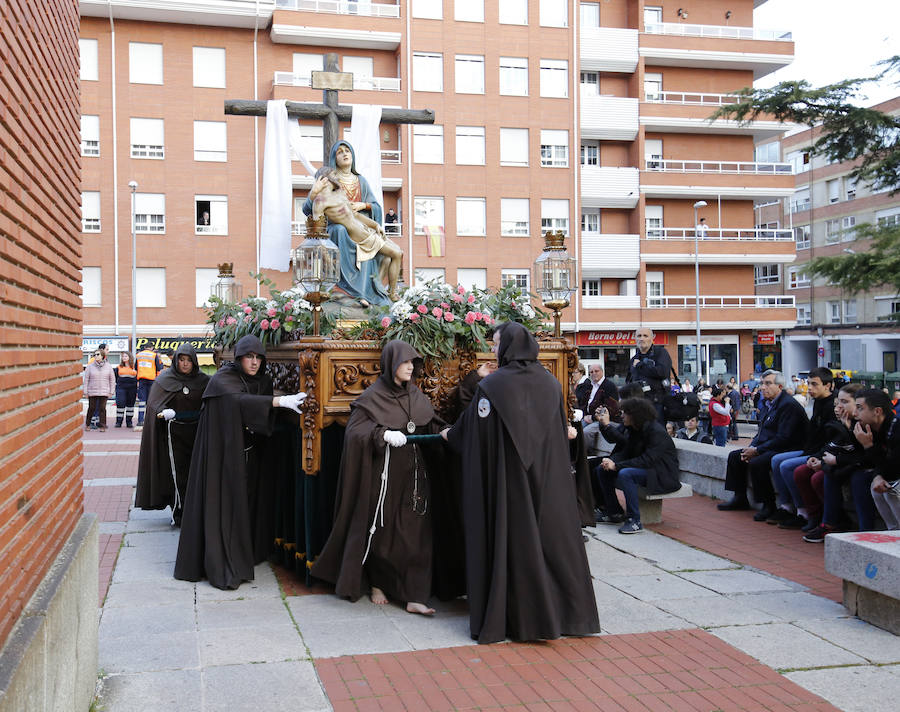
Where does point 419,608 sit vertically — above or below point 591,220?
below

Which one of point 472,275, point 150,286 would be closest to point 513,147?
point 472,275

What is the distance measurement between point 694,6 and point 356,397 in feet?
129

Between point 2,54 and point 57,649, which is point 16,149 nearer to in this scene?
point 2,54

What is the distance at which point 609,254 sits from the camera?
38750 mm

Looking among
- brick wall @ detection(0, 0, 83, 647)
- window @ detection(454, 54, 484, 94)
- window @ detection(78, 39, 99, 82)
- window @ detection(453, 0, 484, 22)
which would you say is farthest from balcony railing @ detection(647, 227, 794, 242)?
brick wall @ detection(0, 0, 83, 647)

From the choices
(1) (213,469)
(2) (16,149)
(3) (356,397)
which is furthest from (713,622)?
(2) (16,149)

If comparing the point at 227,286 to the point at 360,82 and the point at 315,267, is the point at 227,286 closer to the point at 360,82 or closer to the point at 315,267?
the point at 315,267

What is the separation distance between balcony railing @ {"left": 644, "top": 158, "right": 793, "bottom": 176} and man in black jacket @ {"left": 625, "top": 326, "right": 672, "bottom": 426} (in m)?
30.0

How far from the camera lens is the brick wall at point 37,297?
10.7 ft

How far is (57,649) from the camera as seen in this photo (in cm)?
362

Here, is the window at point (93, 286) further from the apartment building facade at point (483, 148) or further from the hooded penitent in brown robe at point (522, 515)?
the hooded penitent in brown robe at point (522, 515)

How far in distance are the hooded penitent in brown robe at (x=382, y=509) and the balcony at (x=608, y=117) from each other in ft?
111

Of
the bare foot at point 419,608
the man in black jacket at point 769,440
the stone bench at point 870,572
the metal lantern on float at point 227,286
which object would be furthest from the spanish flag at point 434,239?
the stone bench at point 870,572

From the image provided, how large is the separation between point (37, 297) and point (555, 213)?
35.0 m
